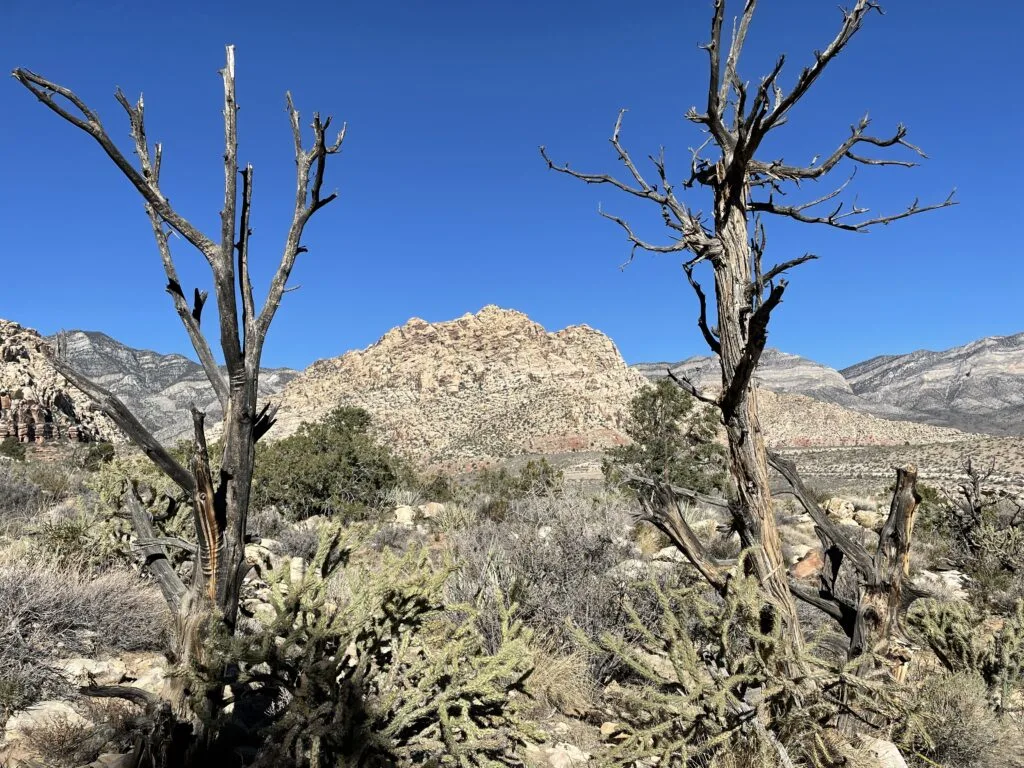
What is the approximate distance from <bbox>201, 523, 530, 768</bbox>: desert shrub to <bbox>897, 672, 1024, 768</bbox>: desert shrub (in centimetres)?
256

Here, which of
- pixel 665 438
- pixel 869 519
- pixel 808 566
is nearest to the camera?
pixel 808 566

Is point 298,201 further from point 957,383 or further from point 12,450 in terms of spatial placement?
point 957,383

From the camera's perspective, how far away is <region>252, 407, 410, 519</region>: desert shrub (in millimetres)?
12406

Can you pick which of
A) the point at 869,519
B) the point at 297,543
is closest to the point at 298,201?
the point at 297,543

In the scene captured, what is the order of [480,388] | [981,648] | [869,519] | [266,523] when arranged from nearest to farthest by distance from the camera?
[981,648], [266,523], [869,519], [480,388]

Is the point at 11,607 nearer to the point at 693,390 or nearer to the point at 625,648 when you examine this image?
the point at 625,648

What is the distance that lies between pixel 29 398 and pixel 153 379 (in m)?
55.2

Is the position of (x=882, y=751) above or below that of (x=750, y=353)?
below

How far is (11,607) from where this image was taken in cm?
427

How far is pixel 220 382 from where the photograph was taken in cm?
278

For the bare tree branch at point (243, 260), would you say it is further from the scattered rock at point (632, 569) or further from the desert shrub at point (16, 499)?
the desert shrub at point (16, 499)

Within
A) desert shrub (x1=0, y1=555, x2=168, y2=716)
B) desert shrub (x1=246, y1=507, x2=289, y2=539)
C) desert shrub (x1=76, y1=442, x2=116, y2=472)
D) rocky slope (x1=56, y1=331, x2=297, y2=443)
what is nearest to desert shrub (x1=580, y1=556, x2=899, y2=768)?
Result: desert shrub (x1=0, y1=555, x2=168, y2=716)

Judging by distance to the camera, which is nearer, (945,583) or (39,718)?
(39,718)

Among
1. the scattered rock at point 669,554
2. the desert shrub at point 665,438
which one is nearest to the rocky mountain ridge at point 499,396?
the desert shrub at point 665,438
